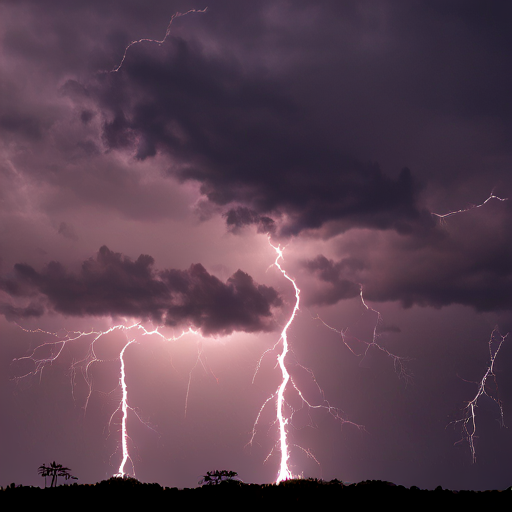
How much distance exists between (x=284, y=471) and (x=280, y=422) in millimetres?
2334

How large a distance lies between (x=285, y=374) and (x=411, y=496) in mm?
10089

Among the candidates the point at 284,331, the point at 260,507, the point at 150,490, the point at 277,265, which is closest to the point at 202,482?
Answer: the point at 150,490

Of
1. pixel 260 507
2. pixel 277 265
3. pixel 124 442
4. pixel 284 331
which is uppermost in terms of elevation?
pixel 277 265

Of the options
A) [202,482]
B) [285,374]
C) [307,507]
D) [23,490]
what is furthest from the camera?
[285,374]

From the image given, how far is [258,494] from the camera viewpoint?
17438mm

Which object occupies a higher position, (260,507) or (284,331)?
(284,331)

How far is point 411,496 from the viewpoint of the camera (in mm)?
16453

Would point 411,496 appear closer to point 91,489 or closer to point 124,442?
point 91,489

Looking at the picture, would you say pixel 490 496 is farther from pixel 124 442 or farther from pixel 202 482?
pixel 124 442

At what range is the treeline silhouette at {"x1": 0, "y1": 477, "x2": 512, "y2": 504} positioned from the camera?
16344mm

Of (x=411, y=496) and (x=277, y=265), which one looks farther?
(x=277, y=265)

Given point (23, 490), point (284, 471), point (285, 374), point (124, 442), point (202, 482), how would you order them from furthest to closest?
1. point (124, 442)
2. point (285, 374)
3. point (284, 471)
4. point (202, 482)
5. point (23, 490)

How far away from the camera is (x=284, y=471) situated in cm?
2402

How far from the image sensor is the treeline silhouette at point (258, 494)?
1634cm
